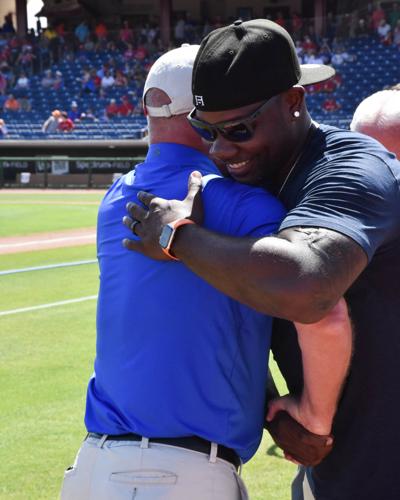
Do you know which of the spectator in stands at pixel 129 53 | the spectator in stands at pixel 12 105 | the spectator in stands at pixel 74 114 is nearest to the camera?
the spectator in stands at pixel 74 114

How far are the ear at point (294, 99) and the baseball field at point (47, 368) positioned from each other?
2850 mm

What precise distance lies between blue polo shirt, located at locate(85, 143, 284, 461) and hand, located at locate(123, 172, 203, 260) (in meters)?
0.05

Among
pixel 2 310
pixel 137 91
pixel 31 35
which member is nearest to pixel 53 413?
pixel 2 310

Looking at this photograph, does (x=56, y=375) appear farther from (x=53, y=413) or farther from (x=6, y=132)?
(x=6, y=132)

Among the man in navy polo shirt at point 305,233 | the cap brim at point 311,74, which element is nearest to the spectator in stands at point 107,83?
the cap brim at point 311,74

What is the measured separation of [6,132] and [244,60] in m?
33.6

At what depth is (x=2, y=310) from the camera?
9.55m

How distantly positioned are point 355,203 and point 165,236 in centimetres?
52

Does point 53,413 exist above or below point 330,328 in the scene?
below

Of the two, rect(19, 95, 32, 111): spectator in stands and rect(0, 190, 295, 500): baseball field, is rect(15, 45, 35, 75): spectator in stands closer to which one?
rect(19, 95, 32, 111): spectator in stands

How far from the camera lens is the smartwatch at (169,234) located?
2213mm

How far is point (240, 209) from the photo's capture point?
229 centimetres

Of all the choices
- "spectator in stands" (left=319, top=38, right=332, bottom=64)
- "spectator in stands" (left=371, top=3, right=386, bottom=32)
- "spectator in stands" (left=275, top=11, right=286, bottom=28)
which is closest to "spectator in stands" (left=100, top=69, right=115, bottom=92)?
"spectator in stands" (left=275, top=11, right=286, bottom=28)

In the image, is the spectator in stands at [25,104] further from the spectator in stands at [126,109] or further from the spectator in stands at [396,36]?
the spectator in stands at [396,36]
